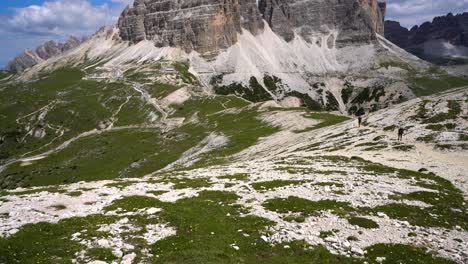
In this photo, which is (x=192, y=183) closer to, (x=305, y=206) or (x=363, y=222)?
(x=305, y=206)

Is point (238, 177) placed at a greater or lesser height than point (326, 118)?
greater

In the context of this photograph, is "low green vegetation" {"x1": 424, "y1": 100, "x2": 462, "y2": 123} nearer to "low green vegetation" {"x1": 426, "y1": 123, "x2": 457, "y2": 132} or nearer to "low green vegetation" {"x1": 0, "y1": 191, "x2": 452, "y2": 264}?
"low green vegetation" {"x1": 426, "y1": 123, "x2": 457, "y2": 132}

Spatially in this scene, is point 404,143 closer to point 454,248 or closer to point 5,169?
point 454,248

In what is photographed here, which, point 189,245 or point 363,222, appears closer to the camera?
point 189,245

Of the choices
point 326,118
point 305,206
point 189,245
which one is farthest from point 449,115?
point 189,245

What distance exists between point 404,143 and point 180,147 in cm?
9089

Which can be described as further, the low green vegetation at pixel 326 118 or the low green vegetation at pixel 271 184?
the low green vegetation at pixel 326 118

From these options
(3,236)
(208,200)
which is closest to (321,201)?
(208,200)

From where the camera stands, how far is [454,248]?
23156 mm

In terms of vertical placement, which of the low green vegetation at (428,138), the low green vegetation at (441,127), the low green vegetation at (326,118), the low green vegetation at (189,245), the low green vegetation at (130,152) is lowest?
the low green vegetation at (130,152)

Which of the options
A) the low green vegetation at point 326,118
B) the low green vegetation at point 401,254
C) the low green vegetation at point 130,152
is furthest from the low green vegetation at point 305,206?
the low green vegetation at point 326,118

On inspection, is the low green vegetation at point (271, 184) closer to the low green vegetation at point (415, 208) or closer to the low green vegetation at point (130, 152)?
the low green vegetation at point (415, 208)

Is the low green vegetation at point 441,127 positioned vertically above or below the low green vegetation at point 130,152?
above

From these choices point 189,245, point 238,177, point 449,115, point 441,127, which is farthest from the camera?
point 449,115
